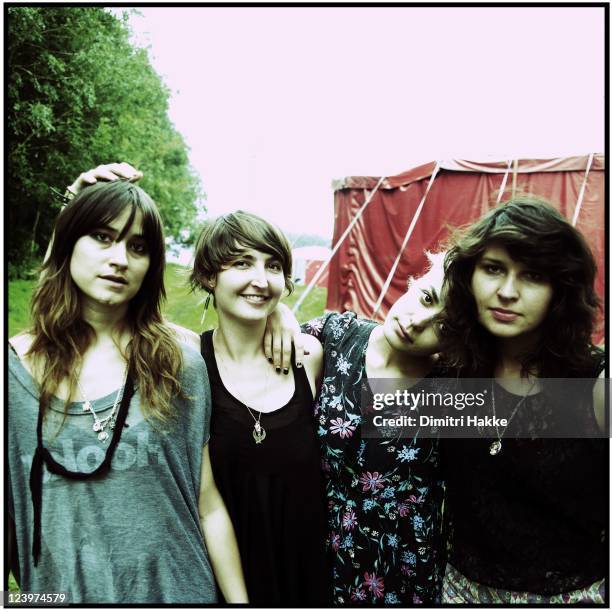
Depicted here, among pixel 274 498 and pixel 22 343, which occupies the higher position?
pixel 22 343

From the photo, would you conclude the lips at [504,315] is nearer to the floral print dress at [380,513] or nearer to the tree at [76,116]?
the floral print dress at [380,513]

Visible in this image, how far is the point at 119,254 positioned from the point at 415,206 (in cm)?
487

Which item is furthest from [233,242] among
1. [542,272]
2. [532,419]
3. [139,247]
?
[532,419]

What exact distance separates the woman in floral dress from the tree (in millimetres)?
1107

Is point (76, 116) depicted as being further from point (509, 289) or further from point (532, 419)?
point (532, 419)

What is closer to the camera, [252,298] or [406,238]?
[252,298]

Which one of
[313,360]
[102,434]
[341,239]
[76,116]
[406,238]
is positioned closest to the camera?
[102,434]

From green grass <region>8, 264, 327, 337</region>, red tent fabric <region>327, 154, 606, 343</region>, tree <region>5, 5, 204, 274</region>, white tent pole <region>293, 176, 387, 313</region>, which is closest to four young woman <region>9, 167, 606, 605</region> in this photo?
green grass <region>8, 264, 327, 337</region>

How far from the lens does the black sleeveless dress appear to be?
4.11ft

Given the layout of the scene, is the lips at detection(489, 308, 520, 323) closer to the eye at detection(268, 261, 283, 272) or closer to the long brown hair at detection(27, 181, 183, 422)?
the eye at detection(268, 261, 283, 272)

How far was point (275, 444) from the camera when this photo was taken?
1264 mm

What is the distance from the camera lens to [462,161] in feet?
17.3

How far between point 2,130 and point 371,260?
199 inches

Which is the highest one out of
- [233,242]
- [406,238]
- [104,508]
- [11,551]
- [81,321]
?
[406,238]
